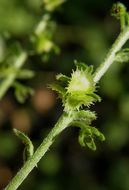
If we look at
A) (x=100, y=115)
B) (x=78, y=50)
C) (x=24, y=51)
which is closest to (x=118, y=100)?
(x=100, y=115)

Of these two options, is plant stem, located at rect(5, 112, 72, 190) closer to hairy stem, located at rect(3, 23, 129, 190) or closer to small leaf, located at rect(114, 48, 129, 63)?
hairy stem, located at rect(3, 23, 129, 190)

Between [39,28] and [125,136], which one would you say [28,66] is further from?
[39,28]

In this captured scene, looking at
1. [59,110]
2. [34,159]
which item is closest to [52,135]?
[34,159]

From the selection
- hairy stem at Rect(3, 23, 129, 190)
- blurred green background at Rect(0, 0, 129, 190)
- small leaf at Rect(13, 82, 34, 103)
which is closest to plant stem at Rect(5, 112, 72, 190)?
hairy stem at Rect(3, 23, 129, 190)

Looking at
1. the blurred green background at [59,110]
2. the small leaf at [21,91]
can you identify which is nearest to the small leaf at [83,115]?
the small leaf at [21,91]

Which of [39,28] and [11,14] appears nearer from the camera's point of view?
[39,28]

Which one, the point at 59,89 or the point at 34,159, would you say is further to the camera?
the point at 59,89

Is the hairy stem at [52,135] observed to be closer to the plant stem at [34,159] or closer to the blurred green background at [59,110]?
the plant stem at [34,159]

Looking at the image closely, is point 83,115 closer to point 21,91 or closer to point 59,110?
point 21,91
